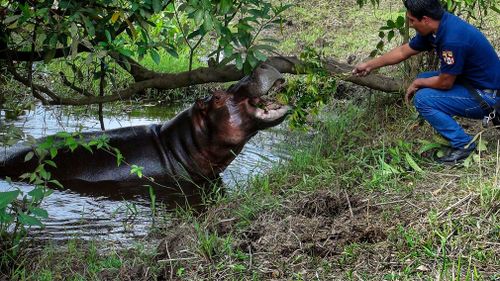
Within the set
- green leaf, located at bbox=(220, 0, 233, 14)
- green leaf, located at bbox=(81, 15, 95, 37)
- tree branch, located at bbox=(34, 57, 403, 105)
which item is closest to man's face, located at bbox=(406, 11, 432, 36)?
tree branch, located at bbox=(34, 57, 403, 105)

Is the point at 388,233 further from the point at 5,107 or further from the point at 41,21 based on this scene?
the point at 5,107

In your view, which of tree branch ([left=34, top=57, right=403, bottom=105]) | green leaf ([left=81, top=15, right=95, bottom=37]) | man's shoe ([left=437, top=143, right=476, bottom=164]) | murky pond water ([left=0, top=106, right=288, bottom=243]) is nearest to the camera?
green leaf ([left=81, top=15, right=95, bottom=37])

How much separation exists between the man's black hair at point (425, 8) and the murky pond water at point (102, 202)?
169cm

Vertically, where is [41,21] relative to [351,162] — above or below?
above

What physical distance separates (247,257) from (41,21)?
2.09m

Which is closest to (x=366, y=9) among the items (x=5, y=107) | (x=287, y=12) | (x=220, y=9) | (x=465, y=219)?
(x=287, y=12)

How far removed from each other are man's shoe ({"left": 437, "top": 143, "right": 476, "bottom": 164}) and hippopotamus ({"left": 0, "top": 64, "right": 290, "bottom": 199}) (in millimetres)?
1548

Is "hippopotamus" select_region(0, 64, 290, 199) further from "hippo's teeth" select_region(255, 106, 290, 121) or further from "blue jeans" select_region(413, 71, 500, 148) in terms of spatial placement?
"blue jeans" select_region(413, 71, 500, 148)

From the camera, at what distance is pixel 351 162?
552 cm

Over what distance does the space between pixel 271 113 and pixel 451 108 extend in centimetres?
A: 166

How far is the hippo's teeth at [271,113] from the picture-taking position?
6418mm

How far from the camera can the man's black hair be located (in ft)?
16.7

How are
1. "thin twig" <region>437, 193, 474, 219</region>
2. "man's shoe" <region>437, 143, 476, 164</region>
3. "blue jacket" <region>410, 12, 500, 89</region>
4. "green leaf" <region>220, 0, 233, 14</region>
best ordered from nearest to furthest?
1. "thin twig" <region>437, 193, 474, 219</region>
2. "green leaf" <region>220, 0, 233, 14</region>
3. "blue jacket" <region>410, 12, 500, 89</region>
4. "man's shoe" <region>437, 143, 476, 164</region>

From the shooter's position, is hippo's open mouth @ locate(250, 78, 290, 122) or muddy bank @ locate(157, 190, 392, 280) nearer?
muddy bank @ locate(157, 190, 392, 280)
